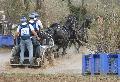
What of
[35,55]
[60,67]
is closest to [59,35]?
[35,55]

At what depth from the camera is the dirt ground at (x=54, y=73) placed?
14.6 meters

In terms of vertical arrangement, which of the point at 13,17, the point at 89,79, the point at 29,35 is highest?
the point at 13,17

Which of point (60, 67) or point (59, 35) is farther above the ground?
point (59, 35)

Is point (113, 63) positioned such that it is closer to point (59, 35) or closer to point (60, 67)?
point (60, 67)

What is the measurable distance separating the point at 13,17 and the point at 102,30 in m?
10.3

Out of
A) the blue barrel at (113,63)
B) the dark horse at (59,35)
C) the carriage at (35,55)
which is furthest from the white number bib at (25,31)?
the blue barrel at (113,63)

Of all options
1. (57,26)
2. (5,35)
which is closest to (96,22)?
(57,26)

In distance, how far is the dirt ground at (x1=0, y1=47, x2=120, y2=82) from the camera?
1460 centimetres

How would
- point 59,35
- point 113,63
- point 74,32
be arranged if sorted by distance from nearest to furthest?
point 113,63
point 59,35
point 74,32

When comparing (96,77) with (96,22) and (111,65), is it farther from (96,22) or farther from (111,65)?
(96,22)

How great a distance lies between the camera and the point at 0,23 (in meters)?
27.0

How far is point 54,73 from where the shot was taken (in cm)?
1612

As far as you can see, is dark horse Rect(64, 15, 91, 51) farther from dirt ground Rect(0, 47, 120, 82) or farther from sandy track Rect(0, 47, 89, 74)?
sandy track Rect(0, 47, 89, 74)

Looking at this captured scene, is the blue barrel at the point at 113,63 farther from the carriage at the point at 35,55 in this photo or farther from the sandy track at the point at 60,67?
the carriage at the point at 35,55
